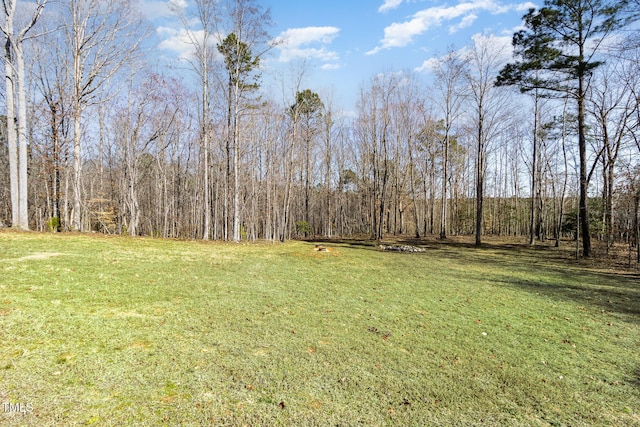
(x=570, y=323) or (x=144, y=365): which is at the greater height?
(x=144, y=365)

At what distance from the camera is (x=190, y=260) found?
7.86 m

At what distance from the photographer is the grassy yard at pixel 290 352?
2.19 metres

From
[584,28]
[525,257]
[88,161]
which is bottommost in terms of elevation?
[525,257]

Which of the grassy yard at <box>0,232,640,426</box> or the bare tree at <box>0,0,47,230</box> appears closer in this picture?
the grassy yard at <box>0,232,640,426</box>

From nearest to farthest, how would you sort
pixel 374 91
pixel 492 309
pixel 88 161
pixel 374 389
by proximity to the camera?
pixel 374 389
pixel 492 309
pixel 374 91
pixel 88 161

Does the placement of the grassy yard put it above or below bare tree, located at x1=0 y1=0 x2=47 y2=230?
below

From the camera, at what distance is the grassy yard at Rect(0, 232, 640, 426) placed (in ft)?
7.17

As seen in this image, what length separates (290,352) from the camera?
3152mm

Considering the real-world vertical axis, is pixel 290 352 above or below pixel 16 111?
below

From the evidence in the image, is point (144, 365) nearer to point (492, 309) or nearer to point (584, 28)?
point (492, 309)

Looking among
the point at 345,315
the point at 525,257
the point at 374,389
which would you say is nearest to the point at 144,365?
the point at 374,389

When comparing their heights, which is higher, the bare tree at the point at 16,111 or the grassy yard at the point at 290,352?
the bare tree at the point at 16,111

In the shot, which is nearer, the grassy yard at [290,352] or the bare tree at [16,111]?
the grassy yard at [290,352]

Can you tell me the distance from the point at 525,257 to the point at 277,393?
14.6 meters
